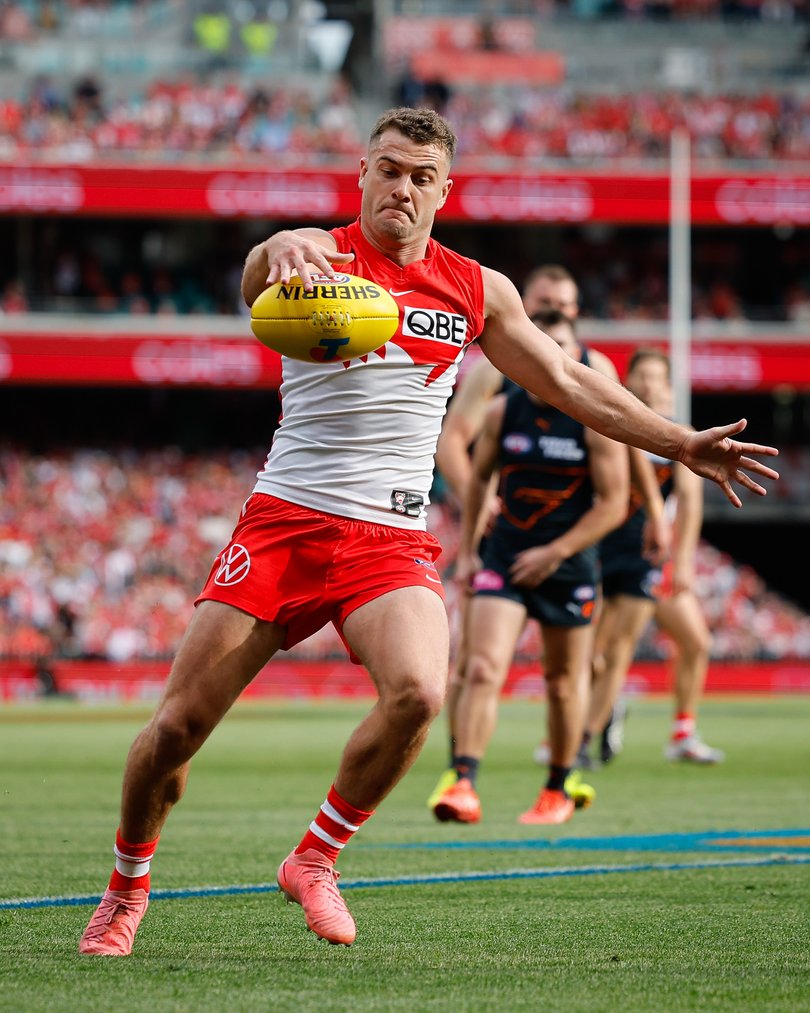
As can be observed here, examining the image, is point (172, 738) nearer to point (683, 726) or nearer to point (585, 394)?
point (585, 394)

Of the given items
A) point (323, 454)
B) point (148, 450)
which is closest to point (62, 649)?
point (148, 450)

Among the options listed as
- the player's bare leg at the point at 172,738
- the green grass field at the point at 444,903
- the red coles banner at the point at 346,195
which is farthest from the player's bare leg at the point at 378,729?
the red coles banner at the point at 346,195

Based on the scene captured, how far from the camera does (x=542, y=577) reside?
8.68 m

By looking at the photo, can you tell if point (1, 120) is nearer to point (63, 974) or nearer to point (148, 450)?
point (148, 450)

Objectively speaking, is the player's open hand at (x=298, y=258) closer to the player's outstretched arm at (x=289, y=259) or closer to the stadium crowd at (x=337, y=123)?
the player's outstretched arm at (x=289, y=259)

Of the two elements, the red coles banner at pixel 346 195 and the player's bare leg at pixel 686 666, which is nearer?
the player's bare leg at pixel 686 666

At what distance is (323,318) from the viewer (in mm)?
4797

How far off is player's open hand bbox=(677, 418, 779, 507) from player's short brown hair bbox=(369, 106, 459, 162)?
1.16m

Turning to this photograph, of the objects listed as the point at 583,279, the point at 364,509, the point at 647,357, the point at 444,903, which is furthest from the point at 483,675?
the point at 583,279

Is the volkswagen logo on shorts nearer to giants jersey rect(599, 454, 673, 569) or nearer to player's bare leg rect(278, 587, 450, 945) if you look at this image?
player's bare leg rect(278, 587, 450, 945)

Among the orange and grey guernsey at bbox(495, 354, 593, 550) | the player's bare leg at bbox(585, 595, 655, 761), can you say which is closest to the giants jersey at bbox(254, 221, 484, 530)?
the orange and grey guernsey at bbox(495, 354, 593, 550)

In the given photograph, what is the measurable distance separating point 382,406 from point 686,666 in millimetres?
8051

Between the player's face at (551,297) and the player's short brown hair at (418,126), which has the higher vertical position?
the player's short brown hair at (418,126)

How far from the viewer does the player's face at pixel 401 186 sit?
5121mm
